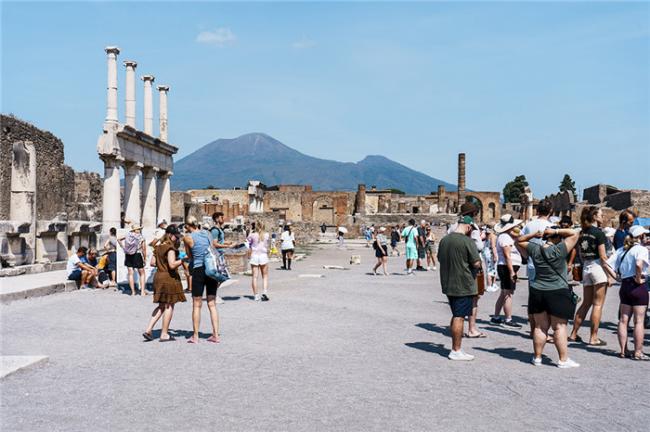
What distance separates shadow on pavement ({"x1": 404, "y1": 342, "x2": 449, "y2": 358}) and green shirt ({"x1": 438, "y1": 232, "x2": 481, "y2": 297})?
0.82m

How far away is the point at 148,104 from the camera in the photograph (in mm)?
24906

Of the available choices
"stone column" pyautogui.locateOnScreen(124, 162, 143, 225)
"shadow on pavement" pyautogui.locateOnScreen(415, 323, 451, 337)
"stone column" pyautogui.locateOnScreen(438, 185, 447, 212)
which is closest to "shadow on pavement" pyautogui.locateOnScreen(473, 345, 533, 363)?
"shadow on pavement" pyautogui.locateOnScreen(415, 323, 451, 337)

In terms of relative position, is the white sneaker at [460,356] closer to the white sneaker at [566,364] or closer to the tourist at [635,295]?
the white sneaker at [566,364]

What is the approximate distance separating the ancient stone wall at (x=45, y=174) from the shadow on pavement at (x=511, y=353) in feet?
56.4

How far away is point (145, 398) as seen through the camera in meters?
5.26

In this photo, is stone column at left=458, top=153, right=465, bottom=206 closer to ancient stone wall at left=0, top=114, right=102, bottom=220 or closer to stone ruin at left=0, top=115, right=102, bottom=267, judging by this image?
ancient stone wall at left=0, top=114, right=102, bottom=220

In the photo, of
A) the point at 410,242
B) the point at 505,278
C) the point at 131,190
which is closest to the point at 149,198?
the point at 131,190

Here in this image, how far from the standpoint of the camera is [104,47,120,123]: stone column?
20141 millimetres

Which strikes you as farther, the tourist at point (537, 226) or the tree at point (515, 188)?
the tree at point (515, 188)

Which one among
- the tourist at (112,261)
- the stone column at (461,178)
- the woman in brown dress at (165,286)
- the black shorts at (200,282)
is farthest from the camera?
the stone column at (461,178)

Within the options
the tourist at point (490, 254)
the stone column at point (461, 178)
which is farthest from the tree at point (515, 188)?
the tourist at point (490, 254)

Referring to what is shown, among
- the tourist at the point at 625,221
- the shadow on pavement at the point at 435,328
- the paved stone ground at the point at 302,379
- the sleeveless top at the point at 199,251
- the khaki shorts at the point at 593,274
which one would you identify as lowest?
the shadow on pavement at the point at 435,328

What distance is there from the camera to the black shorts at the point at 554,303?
6520mm

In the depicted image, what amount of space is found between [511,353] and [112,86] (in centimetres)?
1663
